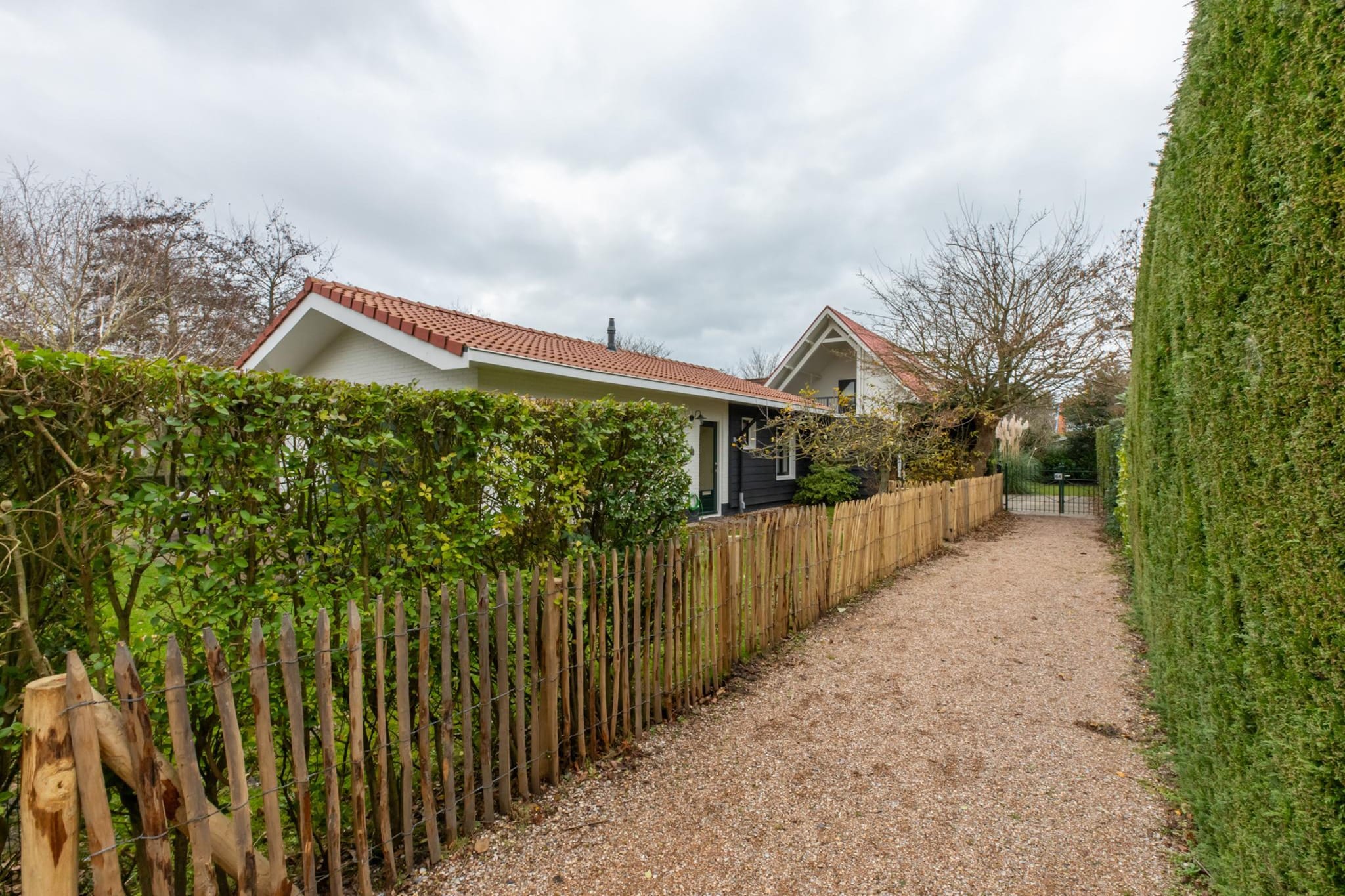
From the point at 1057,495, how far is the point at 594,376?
21.5 meters

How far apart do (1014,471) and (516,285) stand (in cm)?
2673

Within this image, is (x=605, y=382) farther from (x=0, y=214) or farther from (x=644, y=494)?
(x=0, y=214)

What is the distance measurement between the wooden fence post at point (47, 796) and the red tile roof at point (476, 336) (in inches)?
245

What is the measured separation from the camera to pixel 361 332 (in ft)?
30.2

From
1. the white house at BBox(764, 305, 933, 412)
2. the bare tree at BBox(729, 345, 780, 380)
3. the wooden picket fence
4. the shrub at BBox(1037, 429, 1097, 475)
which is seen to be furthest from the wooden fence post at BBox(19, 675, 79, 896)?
the bare tree at BBox(729, 345, 780, 380)

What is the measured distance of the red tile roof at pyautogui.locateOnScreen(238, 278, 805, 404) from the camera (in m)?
7.89

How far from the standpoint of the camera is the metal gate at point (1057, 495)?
1709 cm

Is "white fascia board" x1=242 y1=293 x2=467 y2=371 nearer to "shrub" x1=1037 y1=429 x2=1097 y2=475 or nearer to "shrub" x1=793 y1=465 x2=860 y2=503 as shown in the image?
"shrub" x1=793 y1=465 x2=860 y2=503

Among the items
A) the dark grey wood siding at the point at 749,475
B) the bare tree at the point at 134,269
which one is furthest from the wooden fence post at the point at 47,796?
the dark grey wood siding at the point at 749,475

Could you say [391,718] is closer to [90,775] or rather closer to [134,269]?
[90,775]

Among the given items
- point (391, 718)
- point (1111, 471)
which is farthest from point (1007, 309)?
point (391, 718)

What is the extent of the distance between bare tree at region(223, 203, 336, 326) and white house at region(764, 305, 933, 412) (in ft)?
55.0

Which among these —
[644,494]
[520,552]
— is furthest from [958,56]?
[520,552]

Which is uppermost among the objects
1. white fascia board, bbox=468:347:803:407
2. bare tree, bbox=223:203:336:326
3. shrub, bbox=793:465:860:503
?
bare tree, bbox=223:203:336:326
